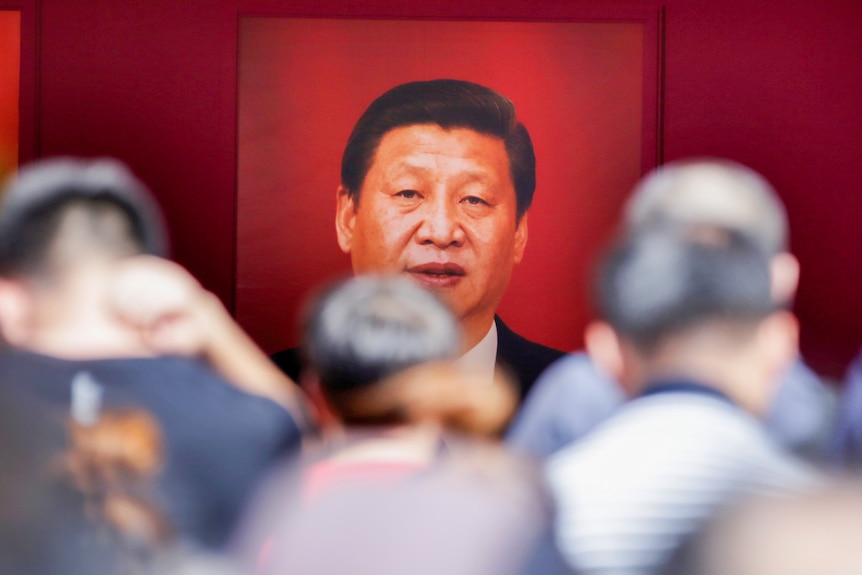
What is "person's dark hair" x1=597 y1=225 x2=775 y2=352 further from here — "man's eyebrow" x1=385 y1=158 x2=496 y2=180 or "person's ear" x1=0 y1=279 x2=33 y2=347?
"man's eyebrow" x1=385 y1=158 x2=496 y2=180

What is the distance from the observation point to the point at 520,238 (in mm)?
3664

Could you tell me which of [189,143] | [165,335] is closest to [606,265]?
[165,335]

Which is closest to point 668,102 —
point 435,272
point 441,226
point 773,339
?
point 441,226

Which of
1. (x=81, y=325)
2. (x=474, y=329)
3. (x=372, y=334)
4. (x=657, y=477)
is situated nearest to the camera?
(x=657, y=477)

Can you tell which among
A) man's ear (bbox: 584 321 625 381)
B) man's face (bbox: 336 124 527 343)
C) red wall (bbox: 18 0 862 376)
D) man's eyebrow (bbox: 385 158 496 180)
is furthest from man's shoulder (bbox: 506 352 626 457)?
red wall (bbox: 18 0 862 376)

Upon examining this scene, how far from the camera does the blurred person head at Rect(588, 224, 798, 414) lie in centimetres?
126

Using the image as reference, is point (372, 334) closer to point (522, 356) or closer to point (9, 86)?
point (522, 356)

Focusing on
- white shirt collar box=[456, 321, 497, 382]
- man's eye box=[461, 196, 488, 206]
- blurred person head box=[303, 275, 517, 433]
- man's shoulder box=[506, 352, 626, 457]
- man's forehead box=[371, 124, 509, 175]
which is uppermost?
man's forehead box=[371, 124, 509, 175]

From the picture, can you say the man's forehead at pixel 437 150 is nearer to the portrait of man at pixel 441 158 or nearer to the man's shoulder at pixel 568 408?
the portrait of man at pixel 441 158

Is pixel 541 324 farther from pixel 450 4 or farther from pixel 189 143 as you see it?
pixel 189 143

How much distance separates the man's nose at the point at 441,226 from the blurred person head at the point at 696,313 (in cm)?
230

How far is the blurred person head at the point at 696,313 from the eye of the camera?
4.12 ft

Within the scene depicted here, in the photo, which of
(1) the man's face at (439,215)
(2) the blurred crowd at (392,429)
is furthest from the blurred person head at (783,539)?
Result: (1) the man's face at (439,215)

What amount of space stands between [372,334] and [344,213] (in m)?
2.34
